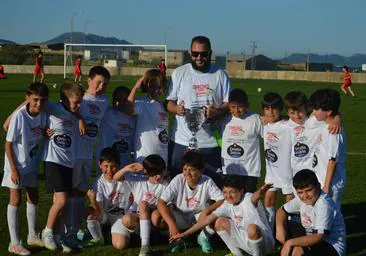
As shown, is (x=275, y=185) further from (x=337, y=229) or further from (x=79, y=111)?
(x=79, y=111)

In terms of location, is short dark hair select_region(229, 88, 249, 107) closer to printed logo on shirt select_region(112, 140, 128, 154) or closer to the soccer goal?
printed logo on shirt select_region(112, 140, 128, 154)

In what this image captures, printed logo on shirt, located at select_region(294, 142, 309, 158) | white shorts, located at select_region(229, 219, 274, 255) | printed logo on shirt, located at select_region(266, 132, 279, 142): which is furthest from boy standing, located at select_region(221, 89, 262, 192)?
white shorts, located at select_region(229, 219, 274, 255)

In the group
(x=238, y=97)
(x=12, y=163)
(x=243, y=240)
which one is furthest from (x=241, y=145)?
(x=12, y=163)

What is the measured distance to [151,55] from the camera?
79875 millimetres

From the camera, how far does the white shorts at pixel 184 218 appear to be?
6.57m

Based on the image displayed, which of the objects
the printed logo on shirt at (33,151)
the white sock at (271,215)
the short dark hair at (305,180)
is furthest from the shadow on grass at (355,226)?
the printed logo on shirt at (33,151)

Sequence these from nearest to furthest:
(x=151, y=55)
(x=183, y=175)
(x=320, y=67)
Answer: (x=183, y=175) < (x=151, y=55) < (x=320, y=67)

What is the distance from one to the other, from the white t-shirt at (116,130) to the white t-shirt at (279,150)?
1550 mm

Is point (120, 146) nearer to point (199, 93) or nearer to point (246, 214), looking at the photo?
point (199, 93)

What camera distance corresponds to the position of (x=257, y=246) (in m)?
5.77

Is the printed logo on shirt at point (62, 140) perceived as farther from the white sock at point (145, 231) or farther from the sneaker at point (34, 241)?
the white sock at point (145, 231)

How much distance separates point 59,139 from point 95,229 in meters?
1.04

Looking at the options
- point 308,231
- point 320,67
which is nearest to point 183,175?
point 308,231

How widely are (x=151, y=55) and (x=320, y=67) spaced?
24.4m
